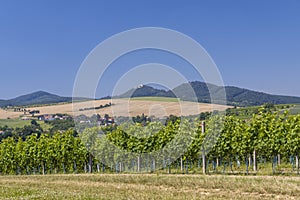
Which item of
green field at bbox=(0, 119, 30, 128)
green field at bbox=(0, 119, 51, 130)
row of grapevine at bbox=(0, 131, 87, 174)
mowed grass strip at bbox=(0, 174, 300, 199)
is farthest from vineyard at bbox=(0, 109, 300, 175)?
green field at bbox=(0, 119, 30, 128)

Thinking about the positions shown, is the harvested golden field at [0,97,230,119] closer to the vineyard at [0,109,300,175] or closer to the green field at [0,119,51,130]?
the vineyard at [0,109,300,175]

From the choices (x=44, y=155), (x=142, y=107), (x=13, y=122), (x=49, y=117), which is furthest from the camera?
(x=13, y=122)

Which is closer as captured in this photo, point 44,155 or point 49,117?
point 44,155

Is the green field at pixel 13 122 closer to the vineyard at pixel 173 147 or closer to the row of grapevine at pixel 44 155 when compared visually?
the row of grapevine at pixel 44 155

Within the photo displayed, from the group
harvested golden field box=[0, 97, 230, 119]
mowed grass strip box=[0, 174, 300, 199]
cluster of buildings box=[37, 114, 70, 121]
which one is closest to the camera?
mowed grass strip box=[0, 174, 300, 199]

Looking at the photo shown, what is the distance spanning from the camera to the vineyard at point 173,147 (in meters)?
46.0

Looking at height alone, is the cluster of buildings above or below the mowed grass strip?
above

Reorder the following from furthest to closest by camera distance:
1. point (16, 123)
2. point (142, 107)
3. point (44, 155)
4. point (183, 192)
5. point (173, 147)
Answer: point (16, 123) < point (44, 155) < point (173, 147) < point (142, 107) < point (183, 192)

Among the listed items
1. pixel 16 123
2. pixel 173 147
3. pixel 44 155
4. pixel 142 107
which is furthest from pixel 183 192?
pixel 16 123

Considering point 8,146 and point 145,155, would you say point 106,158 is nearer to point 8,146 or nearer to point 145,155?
point 145,155

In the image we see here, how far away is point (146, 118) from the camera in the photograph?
4894 centimetres

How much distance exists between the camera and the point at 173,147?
2053 inches

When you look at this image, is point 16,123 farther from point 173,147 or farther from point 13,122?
point 173,147

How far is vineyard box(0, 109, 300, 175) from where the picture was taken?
4597cm
